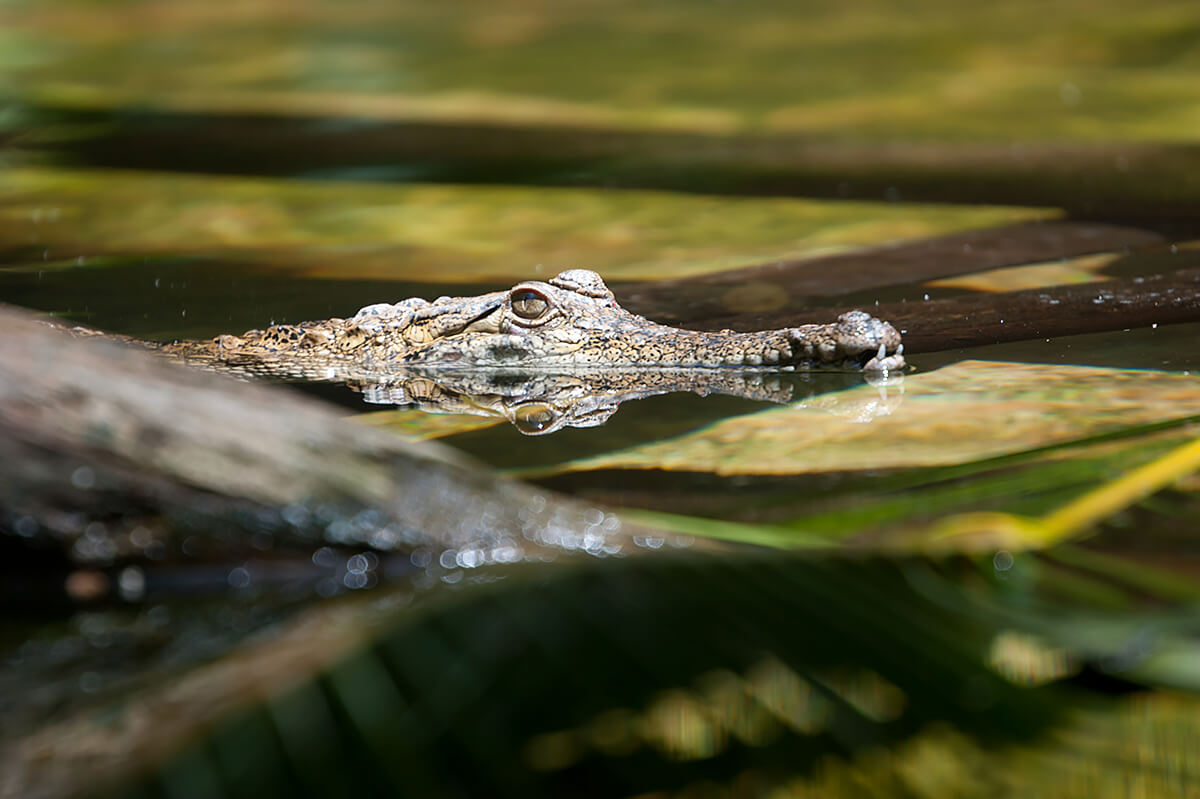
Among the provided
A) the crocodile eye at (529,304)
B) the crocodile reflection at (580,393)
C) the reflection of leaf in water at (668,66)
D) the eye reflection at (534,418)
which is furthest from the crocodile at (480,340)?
the reflection of leaf in water at (668,66)

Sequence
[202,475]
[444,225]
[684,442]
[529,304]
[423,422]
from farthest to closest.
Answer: [444,225], [529,304], [423,422], [684,442], [202,475]

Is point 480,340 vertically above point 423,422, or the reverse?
point 480,340

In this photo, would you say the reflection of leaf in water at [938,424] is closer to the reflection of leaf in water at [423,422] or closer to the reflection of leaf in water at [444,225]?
the reflection of leaf in water at [423,422]

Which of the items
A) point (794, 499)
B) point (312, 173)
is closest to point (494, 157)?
point (312, 173)

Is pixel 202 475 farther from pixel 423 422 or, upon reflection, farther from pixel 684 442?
pixel 423 422

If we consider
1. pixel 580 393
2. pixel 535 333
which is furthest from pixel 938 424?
pixel 535 333
